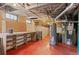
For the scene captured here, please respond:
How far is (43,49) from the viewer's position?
93.4 inches

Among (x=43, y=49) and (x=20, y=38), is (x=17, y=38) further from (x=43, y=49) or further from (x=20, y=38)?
(x=43, y=49)

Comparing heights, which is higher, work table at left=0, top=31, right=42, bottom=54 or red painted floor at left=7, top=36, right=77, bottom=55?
work table at left=0, top=31, right=42, bottom=54

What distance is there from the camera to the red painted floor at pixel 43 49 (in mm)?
2322

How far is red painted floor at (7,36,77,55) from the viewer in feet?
7.62

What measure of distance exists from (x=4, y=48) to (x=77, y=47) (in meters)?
1.14

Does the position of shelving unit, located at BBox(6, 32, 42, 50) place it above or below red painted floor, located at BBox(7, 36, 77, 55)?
above

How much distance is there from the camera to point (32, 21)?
7.72 ft

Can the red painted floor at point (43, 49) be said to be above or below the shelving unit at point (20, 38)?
below

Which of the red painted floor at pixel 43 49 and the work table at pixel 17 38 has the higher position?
the work table at pixel 17 38

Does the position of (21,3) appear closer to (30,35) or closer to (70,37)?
(30,35)

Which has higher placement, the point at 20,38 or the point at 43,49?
the point at 20,38

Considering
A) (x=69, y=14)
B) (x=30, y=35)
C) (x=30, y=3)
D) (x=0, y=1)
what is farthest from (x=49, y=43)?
(x=0, y=1)

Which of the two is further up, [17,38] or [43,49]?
[17,38]

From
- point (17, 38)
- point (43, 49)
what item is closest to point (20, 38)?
point (17, 38)
